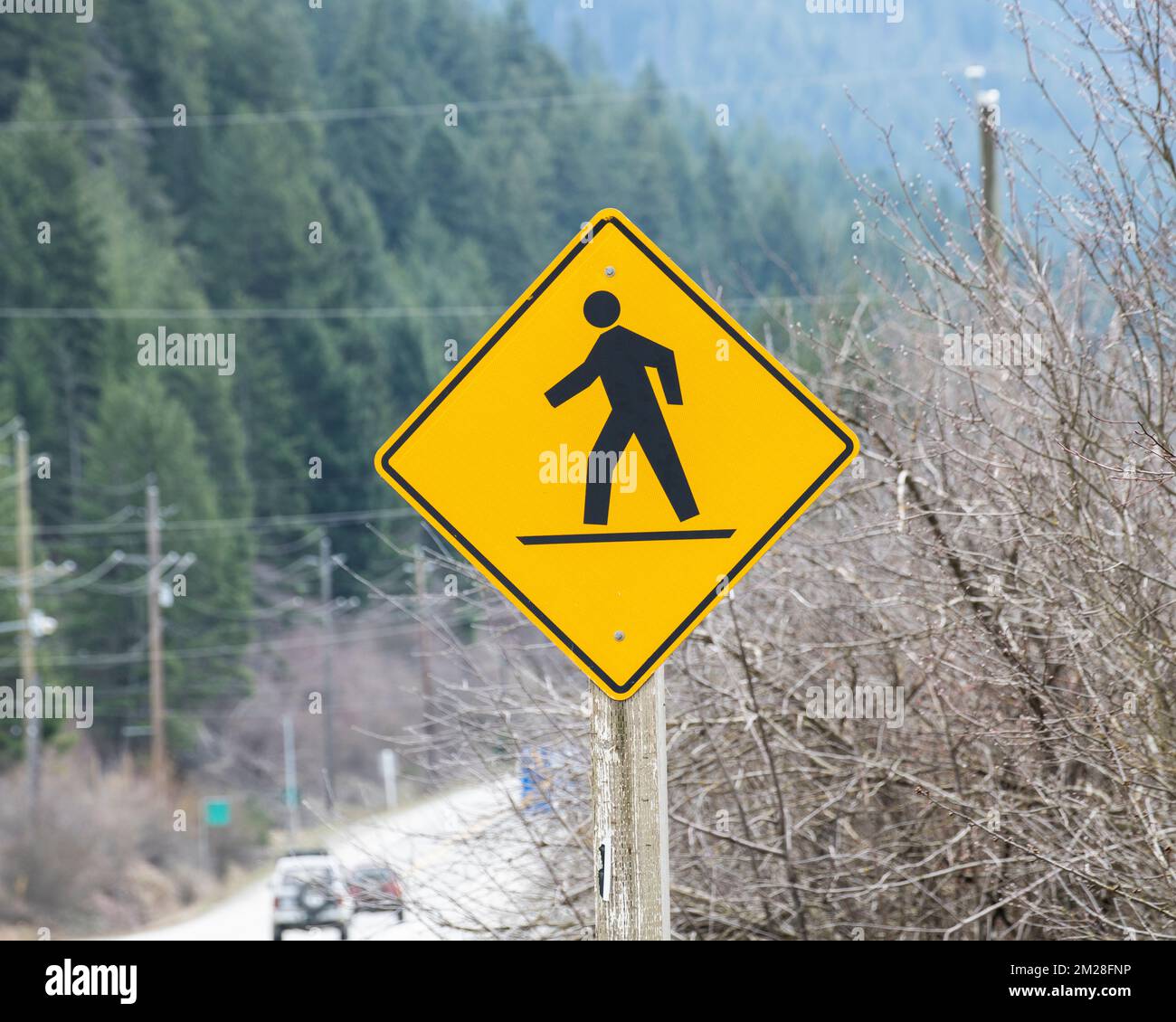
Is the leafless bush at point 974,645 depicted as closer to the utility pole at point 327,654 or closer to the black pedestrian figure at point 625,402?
the black pedestrian figure at point 625,402

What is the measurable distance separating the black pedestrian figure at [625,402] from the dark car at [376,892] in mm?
3787

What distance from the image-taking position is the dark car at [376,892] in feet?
21.9

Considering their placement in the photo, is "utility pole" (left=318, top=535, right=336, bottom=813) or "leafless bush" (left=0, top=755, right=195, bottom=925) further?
"utility pole" (left=318, top=535, right=336, bottom=813)

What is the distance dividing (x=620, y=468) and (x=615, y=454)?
0.12 ft

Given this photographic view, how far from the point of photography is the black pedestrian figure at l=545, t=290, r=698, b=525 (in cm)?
330

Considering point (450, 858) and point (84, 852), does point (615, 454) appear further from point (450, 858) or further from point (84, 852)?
point (84, 852)

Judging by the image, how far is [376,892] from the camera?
22.0ft

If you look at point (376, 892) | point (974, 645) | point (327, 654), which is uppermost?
point (327, 654)

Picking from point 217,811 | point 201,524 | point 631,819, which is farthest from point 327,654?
point 631,819

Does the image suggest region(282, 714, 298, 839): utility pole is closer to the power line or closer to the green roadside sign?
the green roadside sign

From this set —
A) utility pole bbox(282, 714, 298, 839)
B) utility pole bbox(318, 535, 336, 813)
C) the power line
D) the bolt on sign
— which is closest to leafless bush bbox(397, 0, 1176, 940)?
the bolt on sign

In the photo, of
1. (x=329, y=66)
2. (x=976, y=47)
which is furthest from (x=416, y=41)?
(x=976, y=47)

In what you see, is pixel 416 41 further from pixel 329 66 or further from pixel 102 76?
pixel 102 76

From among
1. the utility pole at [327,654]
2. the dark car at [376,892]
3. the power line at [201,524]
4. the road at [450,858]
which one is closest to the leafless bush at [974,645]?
the road at [450,858]
